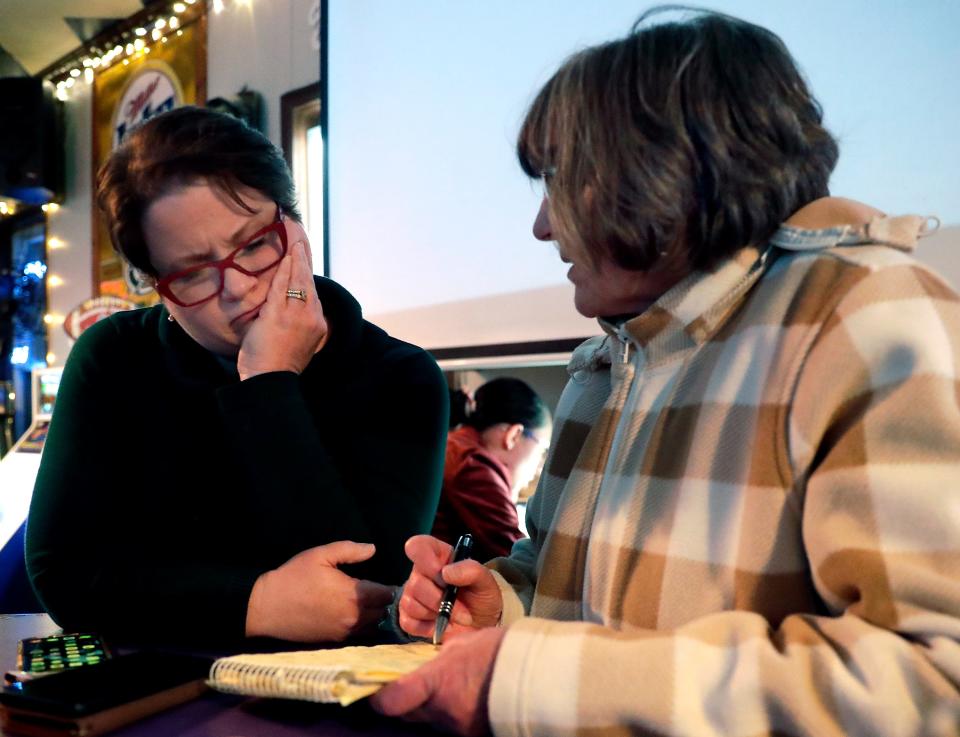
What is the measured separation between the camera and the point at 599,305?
735 mm

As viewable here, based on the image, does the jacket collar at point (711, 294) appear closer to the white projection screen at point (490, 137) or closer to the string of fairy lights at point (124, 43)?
the white projection screen at point (490, 137)

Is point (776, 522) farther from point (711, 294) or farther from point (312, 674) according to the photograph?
point (312, 674)

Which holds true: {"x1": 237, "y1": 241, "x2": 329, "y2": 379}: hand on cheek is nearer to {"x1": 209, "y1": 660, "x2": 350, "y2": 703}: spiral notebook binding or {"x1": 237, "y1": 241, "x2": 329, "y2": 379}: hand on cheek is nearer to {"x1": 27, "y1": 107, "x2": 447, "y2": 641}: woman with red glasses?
{"x1": 27, "y1": 107, "x2": 447, "y2": 641}: woman with red glasses

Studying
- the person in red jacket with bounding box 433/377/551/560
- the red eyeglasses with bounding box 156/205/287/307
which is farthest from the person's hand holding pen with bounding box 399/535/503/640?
the person in red jacket with bounding box 433/377/551/560

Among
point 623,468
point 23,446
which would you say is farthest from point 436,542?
point 23,446

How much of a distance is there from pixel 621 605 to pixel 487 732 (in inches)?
6.0

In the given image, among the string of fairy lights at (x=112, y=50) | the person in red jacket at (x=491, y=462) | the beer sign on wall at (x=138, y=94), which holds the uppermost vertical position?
the string of fairy lights at (x=112, y=50)

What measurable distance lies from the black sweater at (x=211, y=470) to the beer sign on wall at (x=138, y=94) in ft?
8.43

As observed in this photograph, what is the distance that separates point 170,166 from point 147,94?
3.44 meters

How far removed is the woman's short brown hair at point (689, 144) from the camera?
624mm

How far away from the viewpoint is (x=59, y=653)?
2.31 ft

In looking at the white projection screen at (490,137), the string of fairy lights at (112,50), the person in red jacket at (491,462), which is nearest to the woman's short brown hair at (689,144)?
the white projection screen at (490,137)

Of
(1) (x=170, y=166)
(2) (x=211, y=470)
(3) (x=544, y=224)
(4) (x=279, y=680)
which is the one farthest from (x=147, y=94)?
(4) (x=279, y=680)

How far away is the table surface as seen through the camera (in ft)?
1.81
